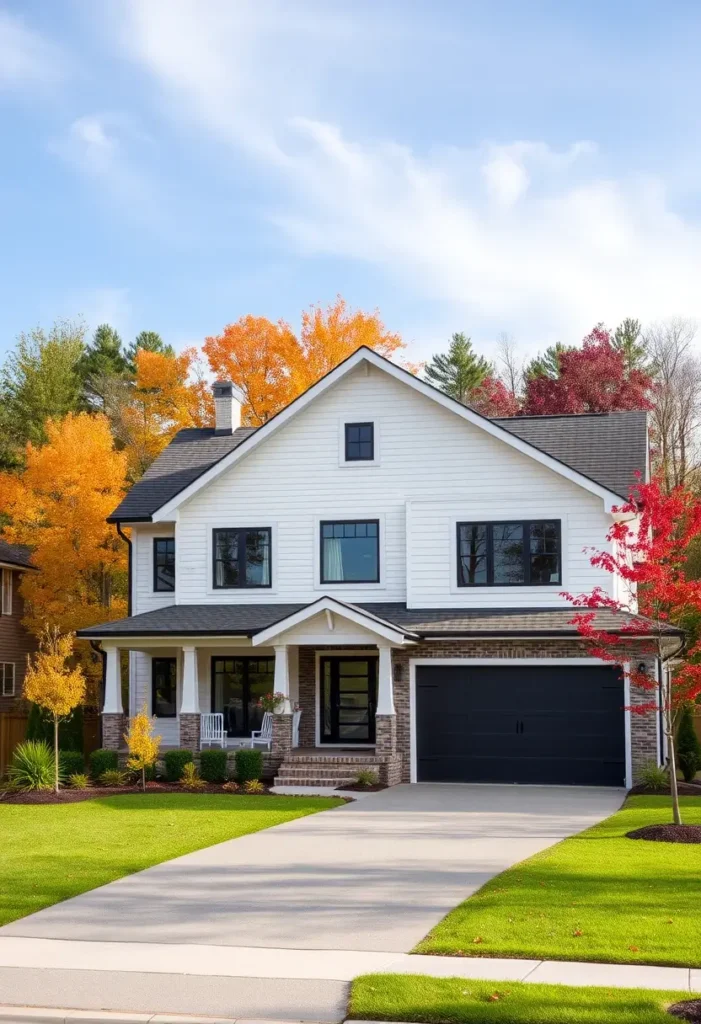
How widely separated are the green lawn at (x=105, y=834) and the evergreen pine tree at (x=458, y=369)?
3816 centimetres

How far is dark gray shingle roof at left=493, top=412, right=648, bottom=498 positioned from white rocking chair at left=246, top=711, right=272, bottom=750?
8210 mm

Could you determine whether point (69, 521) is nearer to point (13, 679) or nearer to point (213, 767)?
point (13, 679)

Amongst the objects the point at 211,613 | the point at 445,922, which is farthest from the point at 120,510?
the point at 445,922

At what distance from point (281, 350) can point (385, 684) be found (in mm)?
22285

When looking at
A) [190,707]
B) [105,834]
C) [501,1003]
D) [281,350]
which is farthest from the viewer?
[281,350]

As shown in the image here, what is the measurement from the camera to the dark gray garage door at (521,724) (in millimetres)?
23828

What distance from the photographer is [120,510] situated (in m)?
28.4

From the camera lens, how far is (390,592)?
26.3 m

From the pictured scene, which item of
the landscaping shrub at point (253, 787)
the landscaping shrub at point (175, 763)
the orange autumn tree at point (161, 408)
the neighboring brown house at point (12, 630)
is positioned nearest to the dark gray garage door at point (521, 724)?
the landscaping shrub at point (253, 787)

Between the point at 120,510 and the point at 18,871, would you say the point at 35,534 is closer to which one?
the point at 120,510

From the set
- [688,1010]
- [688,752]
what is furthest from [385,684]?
[688,1010]

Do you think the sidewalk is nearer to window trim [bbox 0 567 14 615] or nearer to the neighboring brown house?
the neighboring brown house

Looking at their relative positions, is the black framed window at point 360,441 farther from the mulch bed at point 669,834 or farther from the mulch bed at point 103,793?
the mulch bed at point 669,834

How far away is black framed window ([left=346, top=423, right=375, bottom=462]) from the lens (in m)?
26.7
